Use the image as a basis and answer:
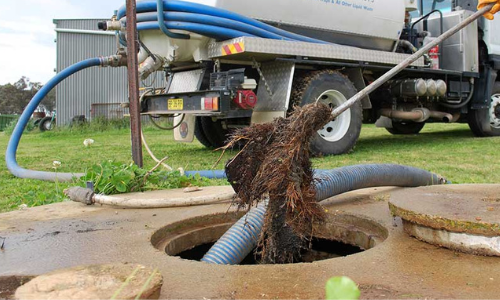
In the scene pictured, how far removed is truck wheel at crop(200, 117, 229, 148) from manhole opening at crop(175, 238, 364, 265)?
192 inches

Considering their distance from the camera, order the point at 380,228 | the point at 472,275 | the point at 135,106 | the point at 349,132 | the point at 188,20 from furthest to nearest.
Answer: the point at 349,132 < the point at 188,20 < the point at 135,106 < the point at 380,228 < the point at 472,275

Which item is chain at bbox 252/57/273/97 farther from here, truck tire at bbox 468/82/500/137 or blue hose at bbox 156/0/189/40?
truck tire at bbox 468/82/500/137

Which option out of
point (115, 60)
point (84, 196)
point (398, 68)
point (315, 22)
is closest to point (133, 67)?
point (115, 60)

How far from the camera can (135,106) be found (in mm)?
3709

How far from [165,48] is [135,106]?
2242mm

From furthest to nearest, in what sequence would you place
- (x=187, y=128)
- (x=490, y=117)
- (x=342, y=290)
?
1. (x=490, y=117)
2. (x=187, y=128)
3. (x=342, y=290)

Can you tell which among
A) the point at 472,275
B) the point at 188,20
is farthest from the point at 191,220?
the point at 188,20

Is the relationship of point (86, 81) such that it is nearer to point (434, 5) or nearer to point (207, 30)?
point (434, 5)

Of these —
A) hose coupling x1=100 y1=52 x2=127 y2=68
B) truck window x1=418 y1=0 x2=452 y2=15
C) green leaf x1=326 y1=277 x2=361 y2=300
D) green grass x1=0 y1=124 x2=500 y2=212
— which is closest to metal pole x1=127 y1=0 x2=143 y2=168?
hose coupling x1=100 y1=52 x2=127 y2=68

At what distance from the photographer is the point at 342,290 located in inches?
21.2

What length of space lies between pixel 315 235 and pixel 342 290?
205cm

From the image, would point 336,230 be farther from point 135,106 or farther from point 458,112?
point 458,112

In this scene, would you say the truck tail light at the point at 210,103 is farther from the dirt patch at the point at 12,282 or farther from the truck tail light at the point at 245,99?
the dirt patch at the point at 12,282

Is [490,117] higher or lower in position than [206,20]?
lower
